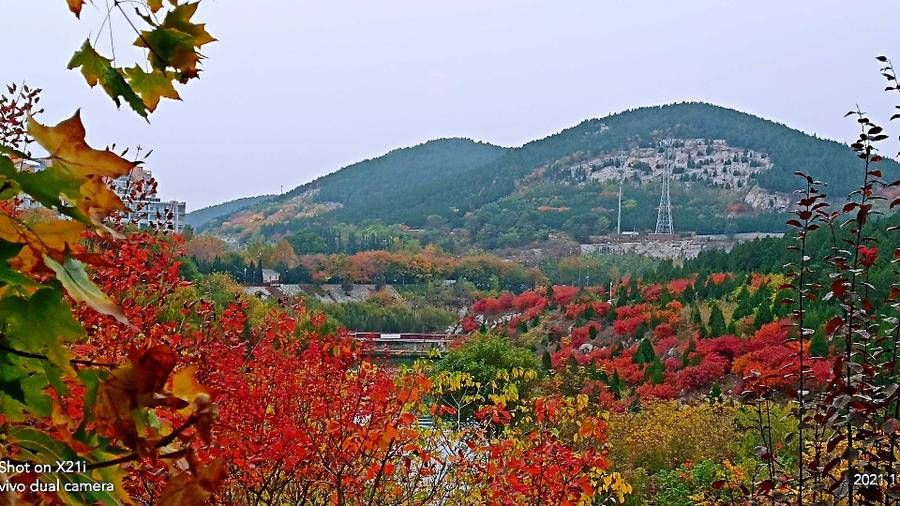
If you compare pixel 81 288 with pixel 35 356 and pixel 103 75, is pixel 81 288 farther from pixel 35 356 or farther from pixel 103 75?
pixel 103 75

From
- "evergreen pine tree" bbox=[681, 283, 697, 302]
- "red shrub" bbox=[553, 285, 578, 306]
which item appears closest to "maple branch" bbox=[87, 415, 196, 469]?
"evergreen pine tree" bbox=[681, 283, 697, 302]

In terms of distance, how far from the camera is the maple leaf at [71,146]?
0.54 m

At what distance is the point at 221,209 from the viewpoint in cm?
9550

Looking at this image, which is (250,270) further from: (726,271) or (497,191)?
(497,191)

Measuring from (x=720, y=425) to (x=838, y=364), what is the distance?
761 cm

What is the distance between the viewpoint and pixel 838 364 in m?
2.31

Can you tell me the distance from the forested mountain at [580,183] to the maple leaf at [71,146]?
5304 centimetres

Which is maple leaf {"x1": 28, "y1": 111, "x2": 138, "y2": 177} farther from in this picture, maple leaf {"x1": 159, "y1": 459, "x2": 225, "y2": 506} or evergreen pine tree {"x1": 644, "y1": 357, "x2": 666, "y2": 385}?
evergreen pine tree {"x1": 644, "y1": 357, "x2": 666, "y2": 385}

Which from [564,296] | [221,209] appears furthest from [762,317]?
[221,209]

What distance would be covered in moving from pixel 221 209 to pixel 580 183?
4636 cm

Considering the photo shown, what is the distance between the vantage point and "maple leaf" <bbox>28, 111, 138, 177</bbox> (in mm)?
542

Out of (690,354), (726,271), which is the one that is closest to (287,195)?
(726,271)

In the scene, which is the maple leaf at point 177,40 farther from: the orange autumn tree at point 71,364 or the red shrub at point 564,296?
the red shrub at point 564,296

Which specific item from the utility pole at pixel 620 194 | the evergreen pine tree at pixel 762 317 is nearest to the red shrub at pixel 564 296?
the evergreen pine tree at pixel 762 317
